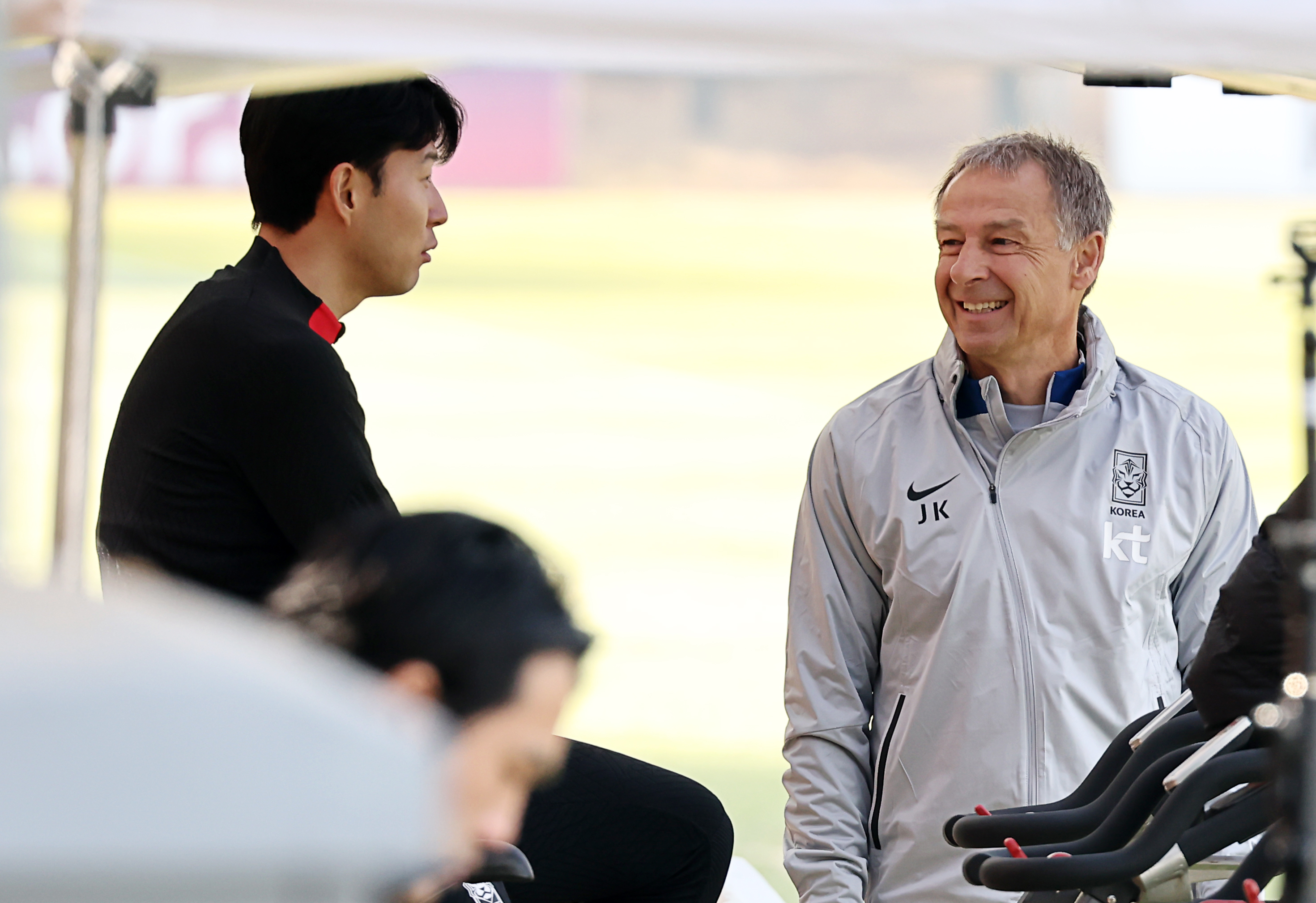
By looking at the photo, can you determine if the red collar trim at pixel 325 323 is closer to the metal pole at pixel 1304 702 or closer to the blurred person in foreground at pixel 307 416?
the blurred person in foreground at pixel 307 416

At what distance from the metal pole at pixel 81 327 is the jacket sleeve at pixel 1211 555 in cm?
145

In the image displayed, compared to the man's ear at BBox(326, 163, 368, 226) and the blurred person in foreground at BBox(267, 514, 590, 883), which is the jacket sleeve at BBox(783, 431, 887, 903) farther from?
the blurred person in foreground at BBox(267, 514, 590, 883)

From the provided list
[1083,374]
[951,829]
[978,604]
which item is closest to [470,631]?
[951,829]

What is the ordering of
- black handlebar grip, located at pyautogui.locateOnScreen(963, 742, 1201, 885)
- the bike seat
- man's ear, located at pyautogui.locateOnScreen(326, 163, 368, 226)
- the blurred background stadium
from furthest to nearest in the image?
the blurred background stadium, man's ear, located at pyautogui.locateOnScreen(326, 163, 368, 226), black handlebar grip, located at pyautogui.locateOnScreen(963, 742, 1201, 885), the bike seat

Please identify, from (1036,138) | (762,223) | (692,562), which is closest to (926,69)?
(1036,138)

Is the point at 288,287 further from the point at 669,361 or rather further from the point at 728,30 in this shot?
the point at 669,361

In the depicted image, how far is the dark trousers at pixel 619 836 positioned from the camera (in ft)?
6.53

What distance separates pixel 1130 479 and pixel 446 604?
4.27ft

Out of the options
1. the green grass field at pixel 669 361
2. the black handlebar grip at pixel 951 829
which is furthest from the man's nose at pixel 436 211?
the green grass field at pixel 669 361

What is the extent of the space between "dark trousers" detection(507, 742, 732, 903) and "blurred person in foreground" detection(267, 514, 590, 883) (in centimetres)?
68

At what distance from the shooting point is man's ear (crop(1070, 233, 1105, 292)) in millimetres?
2338

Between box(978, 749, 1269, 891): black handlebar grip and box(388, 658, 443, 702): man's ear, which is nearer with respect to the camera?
box(388, 658, 443, 702): man's ear

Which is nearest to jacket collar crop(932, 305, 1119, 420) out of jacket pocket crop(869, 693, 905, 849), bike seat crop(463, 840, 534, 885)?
jacket pocket crop(869, 693, 905, 849)

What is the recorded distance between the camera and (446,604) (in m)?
1.24
